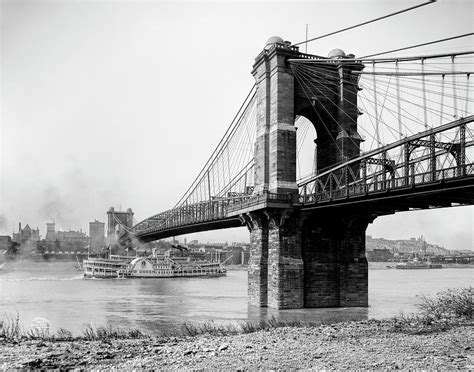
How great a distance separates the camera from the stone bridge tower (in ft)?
127

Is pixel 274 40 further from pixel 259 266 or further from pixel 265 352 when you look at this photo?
pixel 265 352

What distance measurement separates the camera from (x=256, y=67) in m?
43.6

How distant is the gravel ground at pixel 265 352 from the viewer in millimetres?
14273

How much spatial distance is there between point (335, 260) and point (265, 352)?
26.6 metres

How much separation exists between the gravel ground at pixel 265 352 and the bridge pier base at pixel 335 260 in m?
20.9

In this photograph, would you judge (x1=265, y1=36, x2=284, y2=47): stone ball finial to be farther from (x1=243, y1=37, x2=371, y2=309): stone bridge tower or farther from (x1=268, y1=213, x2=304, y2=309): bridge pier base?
(x1=268, y1=213, x2=304, y2=309): bridge pier base

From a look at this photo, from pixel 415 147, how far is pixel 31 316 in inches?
1138

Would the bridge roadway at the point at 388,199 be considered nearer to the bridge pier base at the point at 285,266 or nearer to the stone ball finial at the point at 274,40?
the bridge pier base at the point at 285,266

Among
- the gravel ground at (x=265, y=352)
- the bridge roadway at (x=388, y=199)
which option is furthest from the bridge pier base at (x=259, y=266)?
the gravel ground at (x=265, y=352)

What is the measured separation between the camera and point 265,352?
16219 mm

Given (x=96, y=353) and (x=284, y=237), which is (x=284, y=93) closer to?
(x=284, y=237)

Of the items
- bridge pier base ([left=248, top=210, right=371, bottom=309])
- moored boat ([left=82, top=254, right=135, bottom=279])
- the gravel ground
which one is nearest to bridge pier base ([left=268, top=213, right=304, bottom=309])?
bridge pier base ([left=248, top=210, right=371, bottom=309])

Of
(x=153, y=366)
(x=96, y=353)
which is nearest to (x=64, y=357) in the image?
(x=96, y=353)

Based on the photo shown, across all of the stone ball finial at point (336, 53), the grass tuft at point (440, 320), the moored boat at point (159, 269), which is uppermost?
the stone ball finial at point (336, 53)
